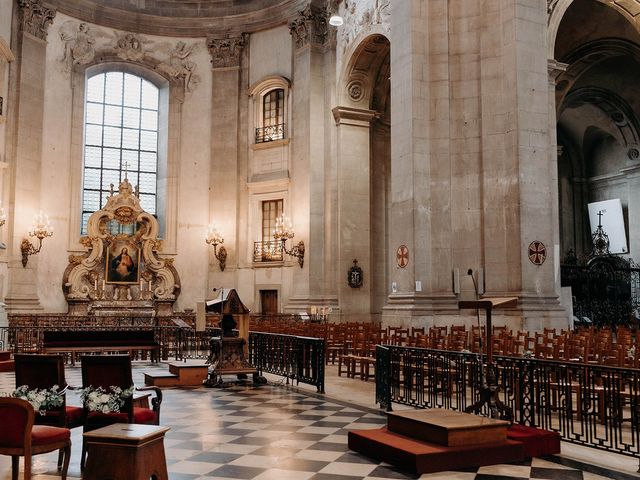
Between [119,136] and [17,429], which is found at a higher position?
[119,136]

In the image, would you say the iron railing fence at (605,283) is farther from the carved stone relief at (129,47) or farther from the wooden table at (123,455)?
the wooden table at (123,455)

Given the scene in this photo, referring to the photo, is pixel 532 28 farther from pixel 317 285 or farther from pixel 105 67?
pixel 105 67

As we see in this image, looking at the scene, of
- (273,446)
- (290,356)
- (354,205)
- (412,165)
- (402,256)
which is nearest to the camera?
(273,446)

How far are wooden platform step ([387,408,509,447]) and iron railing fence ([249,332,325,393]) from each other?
4.18 m

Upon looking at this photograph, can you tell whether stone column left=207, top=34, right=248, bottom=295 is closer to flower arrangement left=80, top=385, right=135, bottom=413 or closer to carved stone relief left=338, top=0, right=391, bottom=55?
carved stone relief left=338, top=0, right=391, bottom=55

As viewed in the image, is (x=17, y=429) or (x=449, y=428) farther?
(x=449, y=428)

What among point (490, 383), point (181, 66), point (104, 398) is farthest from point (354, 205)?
point (104, 398)

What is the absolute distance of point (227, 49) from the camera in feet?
91.6

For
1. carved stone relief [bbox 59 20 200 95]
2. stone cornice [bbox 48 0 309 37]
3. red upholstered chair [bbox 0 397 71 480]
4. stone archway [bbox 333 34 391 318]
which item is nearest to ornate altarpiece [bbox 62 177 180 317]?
carved stone relief [bbox 59 20 200 95]

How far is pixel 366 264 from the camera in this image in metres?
24.0

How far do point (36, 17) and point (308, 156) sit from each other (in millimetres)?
10995

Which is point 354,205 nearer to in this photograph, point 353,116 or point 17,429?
point 353,116

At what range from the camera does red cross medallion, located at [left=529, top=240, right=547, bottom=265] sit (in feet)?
50.4

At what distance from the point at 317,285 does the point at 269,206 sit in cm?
447
